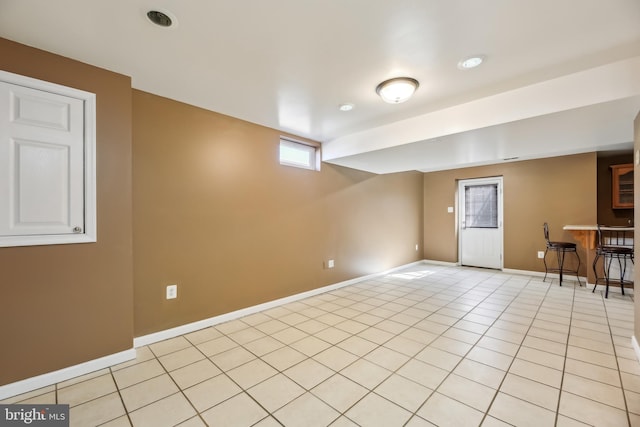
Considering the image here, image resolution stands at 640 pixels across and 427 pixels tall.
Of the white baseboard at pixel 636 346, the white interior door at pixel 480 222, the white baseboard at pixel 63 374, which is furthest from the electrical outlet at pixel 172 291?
the white interior door at pixel 480 222

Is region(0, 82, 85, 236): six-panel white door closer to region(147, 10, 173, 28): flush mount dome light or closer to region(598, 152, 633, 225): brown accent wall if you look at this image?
region(147, 10, 173, 28): flush mount dome light

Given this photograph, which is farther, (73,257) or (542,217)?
(542,217)

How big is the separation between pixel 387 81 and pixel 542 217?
15.6ft

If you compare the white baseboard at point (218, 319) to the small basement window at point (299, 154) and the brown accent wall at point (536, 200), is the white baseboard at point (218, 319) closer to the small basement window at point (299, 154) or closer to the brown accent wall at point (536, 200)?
the small basement window at point (299, 154)

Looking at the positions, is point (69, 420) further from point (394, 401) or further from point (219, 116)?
point (219, 116)

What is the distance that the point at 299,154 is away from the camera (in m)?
3.92

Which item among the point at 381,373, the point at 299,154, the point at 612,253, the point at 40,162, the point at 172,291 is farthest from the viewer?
the point at 299,154

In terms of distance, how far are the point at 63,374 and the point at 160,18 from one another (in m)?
2.53

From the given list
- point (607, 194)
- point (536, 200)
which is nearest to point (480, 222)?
point (536, 200)

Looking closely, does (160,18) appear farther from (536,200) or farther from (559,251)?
(559,251)

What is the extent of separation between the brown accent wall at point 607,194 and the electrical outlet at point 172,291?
22.7 feet

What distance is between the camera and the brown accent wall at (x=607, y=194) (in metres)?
4.61

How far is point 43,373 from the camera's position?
1842mm

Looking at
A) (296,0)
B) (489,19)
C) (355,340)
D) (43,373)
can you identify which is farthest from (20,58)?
(355,340)
